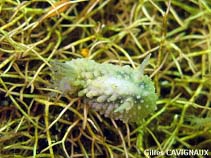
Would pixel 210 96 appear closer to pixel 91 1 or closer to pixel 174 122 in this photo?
pixel 174 122

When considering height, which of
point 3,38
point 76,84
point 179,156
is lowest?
point 179,156

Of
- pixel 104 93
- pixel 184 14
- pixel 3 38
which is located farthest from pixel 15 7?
pixel 184 14

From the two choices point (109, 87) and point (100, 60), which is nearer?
point (109, 87)

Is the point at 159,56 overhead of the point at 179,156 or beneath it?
overhead
